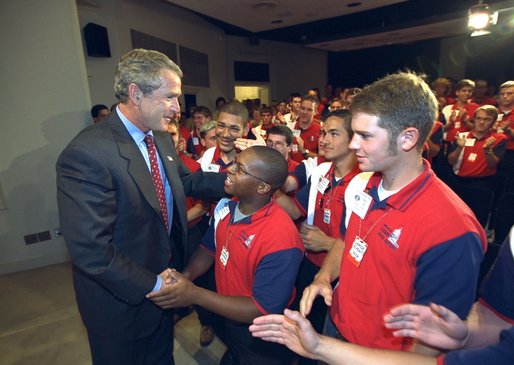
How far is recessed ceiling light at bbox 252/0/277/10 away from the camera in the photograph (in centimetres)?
667

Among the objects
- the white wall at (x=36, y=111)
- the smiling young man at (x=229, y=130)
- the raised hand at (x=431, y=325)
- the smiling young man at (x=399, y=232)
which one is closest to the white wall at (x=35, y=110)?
the white wall at (x=36, y=111)

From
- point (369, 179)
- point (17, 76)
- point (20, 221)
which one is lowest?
point (20, 221)

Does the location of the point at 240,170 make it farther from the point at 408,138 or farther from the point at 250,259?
the point at 408,138

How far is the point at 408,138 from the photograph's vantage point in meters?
1.21

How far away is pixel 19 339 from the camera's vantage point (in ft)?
8.80

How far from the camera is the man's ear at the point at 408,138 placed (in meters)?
1.20

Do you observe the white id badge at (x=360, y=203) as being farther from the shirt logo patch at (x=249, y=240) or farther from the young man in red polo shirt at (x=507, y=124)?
the young man in red polo shirt at (x=507, y=124)

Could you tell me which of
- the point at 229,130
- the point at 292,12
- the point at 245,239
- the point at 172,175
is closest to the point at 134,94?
the point at 172,175

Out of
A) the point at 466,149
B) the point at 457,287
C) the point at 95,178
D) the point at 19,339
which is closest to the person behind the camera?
the point at 457,287

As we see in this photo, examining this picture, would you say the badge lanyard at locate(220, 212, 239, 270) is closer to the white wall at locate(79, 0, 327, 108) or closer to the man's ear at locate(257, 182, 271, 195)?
the man's ear at locate(257, 182, 271, 195)

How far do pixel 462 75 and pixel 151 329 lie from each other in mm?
15117

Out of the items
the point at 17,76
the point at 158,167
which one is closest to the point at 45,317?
the point at 158,167

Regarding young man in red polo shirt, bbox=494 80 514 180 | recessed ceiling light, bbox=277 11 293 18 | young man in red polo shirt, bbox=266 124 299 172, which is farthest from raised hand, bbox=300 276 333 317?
recessed ceiling light, bbox=277 11 293 18

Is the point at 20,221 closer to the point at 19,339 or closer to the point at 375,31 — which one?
the point at 19,339
